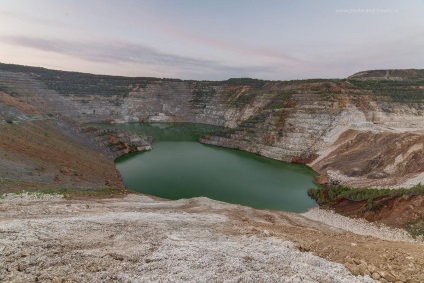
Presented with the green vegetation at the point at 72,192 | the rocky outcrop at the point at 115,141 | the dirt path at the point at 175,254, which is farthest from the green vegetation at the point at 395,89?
the dirt path at the point at 175,254

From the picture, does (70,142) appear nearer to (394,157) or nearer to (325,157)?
(325,157)

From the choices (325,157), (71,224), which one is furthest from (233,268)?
(325,157)

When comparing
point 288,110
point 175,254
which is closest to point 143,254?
point 175,254

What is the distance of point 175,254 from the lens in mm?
11508

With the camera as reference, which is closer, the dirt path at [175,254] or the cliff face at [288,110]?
the dirt path at [175,254]

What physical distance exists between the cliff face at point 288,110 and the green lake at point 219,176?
6006 millimetres

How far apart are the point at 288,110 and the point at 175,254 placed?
61306mm

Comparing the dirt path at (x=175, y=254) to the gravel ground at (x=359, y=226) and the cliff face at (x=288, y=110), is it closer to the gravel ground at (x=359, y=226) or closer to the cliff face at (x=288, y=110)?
the gravel ground at (x=359, y=226)

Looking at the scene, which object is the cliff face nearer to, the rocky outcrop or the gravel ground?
the gravel ground

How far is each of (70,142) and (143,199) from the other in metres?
29.2

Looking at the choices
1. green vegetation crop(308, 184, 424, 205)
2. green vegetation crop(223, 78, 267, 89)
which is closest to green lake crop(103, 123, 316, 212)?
green vegetation crop(308, 184, 424, 205)

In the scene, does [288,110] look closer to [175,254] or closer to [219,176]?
[219,176]

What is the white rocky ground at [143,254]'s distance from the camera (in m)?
9.49

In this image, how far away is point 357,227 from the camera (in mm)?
26766
